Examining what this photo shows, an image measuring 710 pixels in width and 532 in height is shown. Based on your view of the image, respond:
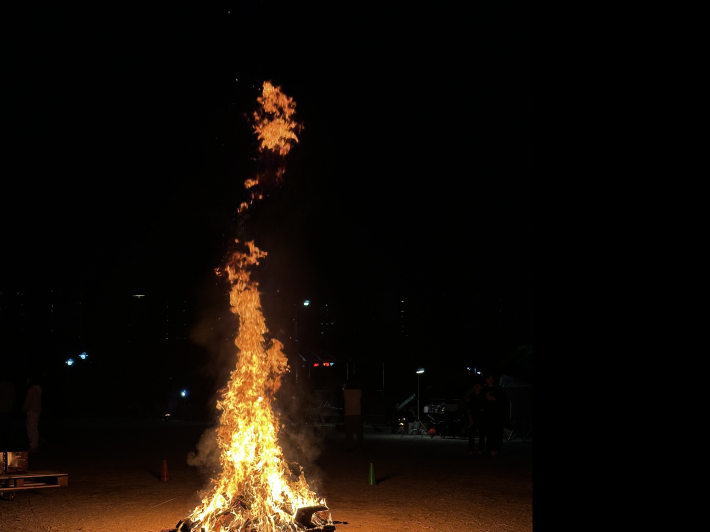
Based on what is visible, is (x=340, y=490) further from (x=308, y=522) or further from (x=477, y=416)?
(x=477, y=416)

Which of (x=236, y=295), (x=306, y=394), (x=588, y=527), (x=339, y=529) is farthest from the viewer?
(x=306, y=394)

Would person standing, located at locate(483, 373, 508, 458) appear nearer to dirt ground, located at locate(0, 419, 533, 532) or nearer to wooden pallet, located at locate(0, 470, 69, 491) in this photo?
dirt ground, located at locate(0, 419, 533, 532)

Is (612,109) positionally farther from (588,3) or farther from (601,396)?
(601,396)

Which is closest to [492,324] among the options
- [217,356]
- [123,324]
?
[217,356]

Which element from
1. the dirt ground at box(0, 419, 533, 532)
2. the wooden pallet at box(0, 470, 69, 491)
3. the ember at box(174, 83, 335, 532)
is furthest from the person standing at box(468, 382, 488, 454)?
the wooden pallet at box(0, 470, 69, 491)

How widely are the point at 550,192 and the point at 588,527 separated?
798mm

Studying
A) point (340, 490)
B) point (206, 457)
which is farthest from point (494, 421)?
point (206, 457)

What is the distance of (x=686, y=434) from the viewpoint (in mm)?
1489

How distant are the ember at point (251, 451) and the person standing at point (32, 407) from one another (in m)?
9.66

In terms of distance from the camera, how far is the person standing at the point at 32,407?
670 inches

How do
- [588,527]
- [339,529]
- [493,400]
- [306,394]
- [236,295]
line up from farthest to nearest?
[306,394] < [493,400] < [236,295] < [339,529] < [588,527]

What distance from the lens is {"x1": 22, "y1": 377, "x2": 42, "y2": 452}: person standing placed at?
17.0 m

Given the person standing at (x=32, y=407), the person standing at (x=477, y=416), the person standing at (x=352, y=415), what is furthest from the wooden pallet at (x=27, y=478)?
the person standing at (x=477, y=416)

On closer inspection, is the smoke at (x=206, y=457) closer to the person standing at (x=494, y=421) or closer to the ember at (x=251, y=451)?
the ember at (x=251, y=451)
